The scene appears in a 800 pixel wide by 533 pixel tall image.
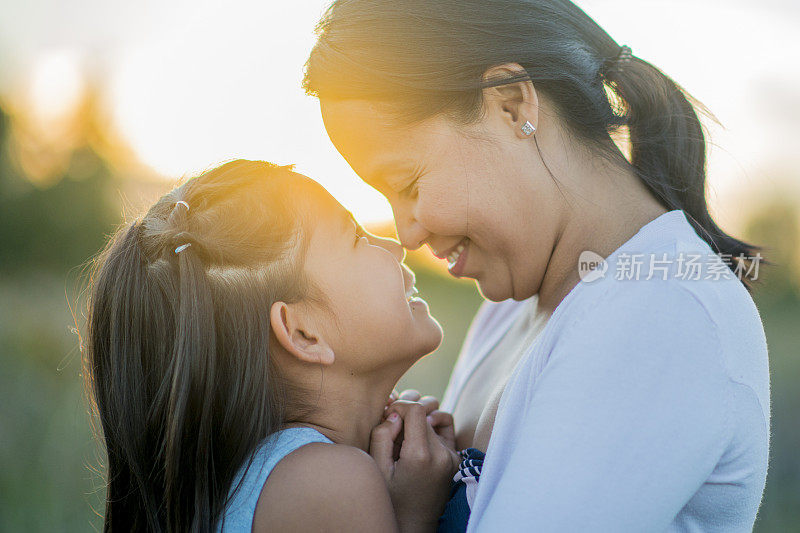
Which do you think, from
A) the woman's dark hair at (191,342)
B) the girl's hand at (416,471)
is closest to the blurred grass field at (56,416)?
the woman's dark hair at (191,342)

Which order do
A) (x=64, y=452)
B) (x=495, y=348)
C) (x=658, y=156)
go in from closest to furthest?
(x=658, y=156)
(x=495, y=348)
(x=64, y=452)

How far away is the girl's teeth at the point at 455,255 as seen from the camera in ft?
5.90

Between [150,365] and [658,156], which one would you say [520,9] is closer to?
[658,156]

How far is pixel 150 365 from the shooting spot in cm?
165

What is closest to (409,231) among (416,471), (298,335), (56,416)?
(298,335)

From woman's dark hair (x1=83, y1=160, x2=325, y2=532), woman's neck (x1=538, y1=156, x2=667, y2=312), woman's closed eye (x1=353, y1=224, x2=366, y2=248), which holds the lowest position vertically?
woman's dark hair (x1=83, y1=160, x2=325, y2=532)

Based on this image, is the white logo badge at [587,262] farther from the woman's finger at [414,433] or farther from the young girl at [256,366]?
the woman's finger at [414,433]

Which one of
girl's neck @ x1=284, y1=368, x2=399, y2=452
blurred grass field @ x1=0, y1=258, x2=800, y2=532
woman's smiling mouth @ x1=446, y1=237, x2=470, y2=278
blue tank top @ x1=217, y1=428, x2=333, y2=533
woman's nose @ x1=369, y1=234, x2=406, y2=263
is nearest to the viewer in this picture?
blue tank top @ x1=217, y1=428, x2=333, y2=533

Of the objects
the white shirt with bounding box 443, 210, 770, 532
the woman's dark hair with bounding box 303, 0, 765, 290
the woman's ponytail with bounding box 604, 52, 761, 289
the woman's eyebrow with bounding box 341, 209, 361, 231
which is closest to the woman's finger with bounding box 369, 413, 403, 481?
the white shirt with bounding box 443, 210, 770, 532

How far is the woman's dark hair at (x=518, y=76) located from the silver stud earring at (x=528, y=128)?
0.11 meters

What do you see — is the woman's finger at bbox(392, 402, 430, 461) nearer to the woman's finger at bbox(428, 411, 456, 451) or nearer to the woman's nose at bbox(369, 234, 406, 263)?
the woman's finger at bbox(428, 411, 456, 451)

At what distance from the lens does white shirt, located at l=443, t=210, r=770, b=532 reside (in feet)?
3.49

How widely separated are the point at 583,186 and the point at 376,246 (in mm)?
596

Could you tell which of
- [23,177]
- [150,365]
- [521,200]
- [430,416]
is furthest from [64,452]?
[23,177]
